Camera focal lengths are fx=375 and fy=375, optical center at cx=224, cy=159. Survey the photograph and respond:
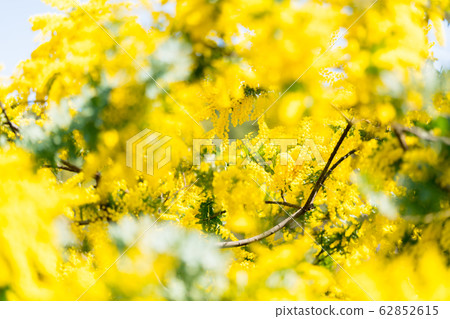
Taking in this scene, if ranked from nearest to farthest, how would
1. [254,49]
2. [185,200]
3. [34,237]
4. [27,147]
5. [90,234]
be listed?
[34,237] < [254,49] < [27,147] < [90,234] < [185,200]

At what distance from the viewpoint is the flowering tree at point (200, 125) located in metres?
0.54

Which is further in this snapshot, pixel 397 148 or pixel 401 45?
pixel 397 148

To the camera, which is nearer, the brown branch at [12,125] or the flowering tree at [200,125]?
the flowering tree at [200,125]

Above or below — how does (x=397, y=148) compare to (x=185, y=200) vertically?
above

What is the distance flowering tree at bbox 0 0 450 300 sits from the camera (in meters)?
0.54

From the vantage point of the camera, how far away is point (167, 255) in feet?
1.77

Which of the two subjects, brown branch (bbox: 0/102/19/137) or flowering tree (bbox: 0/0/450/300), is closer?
flowering tree (bbox: 0/0/450/300)

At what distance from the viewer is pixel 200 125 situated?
0.85 meters

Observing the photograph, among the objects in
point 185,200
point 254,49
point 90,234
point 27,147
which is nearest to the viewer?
point 254,49

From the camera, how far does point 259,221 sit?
45.6 inches

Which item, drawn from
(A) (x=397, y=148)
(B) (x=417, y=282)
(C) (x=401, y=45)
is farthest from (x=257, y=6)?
(B) (x=417, y=282)

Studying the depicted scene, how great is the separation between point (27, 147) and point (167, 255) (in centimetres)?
43

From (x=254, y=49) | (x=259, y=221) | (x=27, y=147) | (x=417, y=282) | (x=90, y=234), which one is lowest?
(x=259, y=221)

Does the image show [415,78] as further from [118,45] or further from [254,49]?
[118,45]
